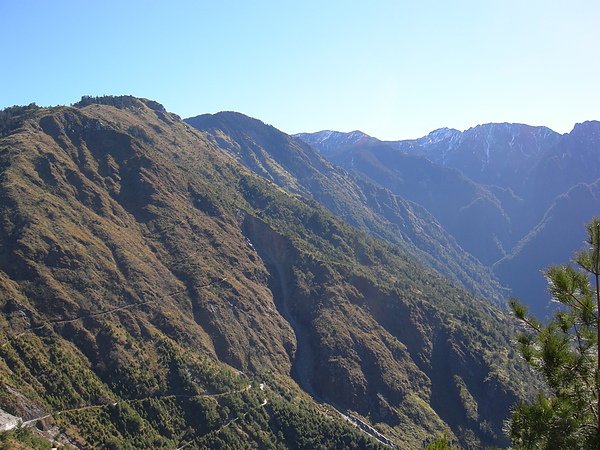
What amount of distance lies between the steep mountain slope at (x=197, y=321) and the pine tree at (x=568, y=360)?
235 feet

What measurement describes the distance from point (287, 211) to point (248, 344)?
82.8 meters

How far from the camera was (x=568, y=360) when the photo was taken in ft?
45.7

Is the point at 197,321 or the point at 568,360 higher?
the point at 568,360

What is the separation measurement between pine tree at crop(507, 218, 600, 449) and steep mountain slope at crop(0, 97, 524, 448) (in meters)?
71.8

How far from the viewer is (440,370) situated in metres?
144

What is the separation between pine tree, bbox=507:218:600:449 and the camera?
13562 mm

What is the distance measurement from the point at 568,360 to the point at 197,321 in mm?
108428

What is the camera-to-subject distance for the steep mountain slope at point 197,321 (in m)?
85.0

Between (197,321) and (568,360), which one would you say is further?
(197,321)

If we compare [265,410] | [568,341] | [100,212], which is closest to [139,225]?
[100,212]

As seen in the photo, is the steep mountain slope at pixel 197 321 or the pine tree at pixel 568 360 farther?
the steep mountain slope at pixel 197 321

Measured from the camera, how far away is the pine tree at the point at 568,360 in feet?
44.5

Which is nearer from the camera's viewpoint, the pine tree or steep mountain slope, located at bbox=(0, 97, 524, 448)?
the pine tree

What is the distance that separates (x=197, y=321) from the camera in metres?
116
